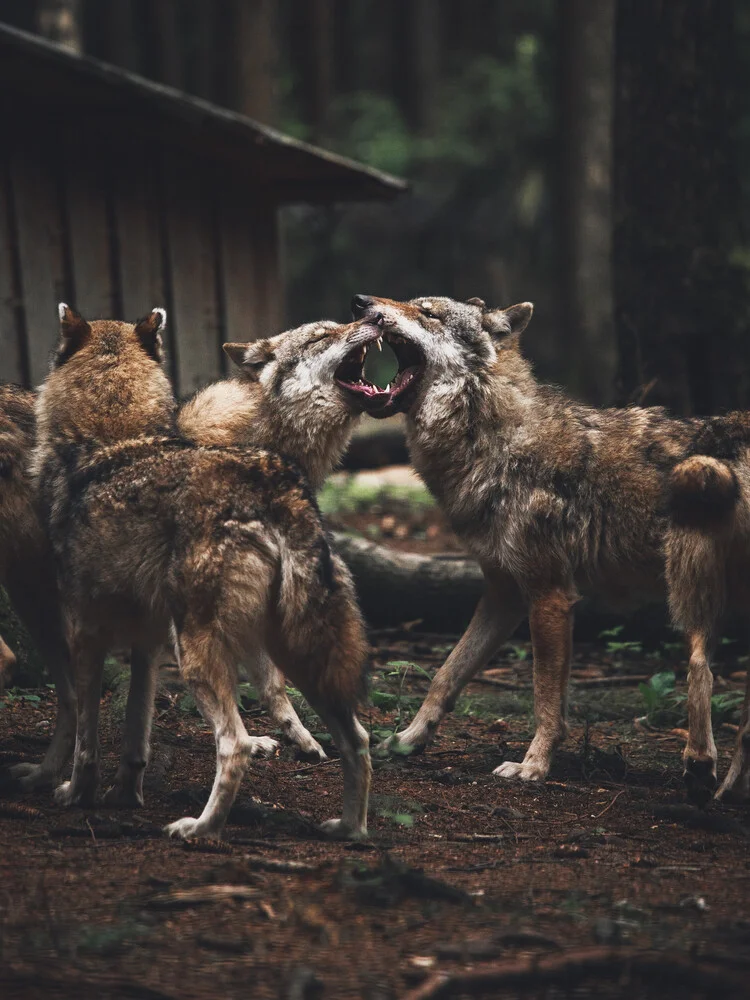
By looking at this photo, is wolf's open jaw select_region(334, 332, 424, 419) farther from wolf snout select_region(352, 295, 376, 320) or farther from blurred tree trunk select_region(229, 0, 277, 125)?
blurred tree trunk select_region(229, 0, 277, 125)

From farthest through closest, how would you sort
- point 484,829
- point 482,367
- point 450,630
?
point 450,630
point 482,367
point 484,829

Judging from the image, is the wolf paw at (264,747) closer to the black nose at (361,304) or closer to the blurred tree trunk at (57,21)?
the black nose at (361,304)

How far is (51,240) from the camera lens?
964 centimetres

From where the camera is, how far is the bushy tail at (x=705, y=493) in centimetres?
545

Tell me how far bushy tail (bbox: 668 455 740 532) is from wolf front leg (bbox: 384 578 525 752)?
1.35 metres

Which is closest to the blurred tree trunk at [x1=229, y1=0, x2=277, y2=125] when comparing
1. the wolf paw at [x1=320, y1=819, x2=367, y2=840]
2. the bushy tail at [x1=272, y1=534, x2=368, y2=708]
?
the bushy tail at [x1=272, y1=534, x2=368, y2=708]

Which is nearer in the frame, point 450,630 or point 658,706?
point 658,706

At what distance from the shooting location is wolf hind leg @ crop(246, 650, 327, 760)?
6.12 metres

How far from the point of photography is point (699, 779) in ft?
17.5

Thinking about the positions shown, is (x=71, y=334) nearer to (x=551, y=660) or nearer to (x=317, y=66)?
(x=551, y=660)

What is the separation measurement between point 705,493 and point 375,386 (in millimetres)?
2102

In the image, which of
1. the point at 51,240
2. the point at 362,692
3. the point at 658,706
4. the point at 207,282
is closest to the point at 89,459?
the point at 362,692

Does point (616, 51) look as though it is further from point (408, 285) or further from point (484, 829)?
point (408, 285)

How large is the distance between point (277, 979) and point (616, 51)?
28.1 ft
